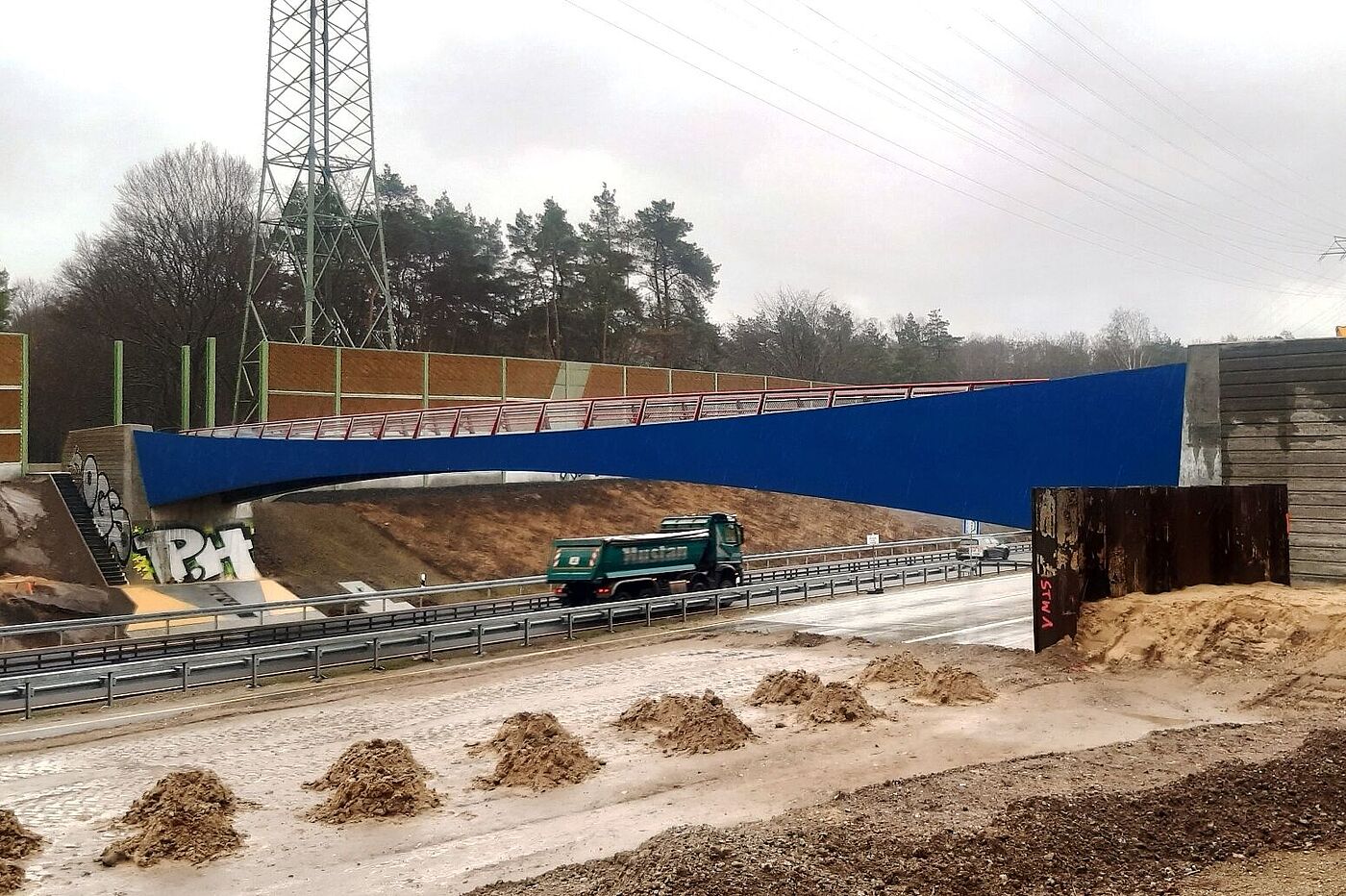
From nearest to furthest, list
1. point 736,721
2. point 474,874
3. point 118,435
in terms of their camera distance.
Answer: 1. point 474,874
2. point 736,721
3. point 118,435

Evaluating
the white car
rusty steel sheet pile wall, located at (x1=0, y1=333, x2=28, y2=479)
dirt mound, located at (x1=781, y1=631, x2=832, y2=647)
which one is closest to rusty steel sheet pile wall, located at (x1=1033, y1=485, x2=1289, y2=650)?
dirt mound, located at (x1=781, y1=631, x2=832, y2=647)

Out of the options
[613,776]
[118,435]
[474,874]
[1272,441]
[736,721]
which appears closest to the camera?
[474,874]

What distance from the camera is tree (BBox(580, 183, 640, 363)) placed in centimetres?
7875

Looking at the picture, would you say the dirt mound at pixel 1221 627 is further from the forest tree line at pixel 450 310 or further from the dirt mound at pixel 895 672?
the forest tree line at pixel 450 310

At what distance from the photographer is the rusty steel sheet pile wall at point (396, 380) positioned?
47.0m

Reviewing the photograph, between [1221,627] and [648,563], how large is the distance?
17181 mm

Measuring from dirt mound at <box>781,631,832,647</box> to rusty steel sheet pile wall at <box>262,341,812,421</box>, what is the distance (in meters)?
27.8

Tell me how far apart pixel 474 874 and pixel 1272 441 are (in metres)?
19.0

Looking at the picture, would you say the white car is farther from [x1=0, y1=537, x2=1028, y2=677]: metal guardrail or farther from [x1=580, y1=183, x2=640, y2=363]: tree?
[x1=580, y1=183, x2=640, y2=363]: tree

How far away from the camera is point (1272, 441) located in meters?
21.5

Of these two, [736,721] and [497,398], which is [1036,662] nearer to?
[736,721]

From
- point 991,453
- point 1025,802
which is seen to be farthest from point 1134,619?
point 1025,802

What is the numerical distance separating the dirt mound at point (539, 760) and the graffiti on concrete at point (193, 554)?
98.7 ft

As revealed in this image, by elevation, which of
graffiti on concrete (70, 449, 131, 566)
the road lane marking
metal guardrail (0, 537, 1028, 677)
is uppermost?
graffiti on concrete (70, 449, 131, 566)
